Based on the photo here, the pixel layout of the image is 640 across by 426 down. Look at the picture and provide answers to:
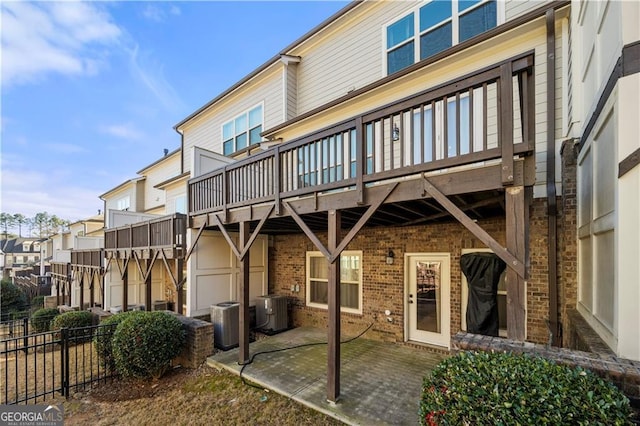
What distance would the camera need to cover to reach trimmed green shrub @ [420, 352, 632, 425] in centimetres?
204

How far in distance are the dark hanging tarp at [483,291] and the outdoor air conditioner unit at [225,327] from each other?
Answer: 536 centimetres

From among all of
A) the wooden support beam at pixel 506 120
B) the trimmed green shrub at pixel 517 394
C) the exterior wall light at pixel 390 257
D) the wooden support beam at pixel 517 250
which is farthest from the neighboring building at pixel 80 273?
the wooden support beam at pixel 506 120

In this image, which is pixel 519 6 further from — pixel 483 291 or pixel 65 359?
pixel 65 359

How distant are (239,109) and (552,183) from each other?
9.75 meters

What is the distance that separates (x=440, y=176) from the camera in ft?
11.7

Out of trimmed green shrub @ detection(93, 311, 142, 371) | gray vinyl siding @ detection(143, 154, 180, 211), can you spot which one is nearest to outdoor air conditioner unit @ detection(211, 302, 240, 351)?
trimmed green shrub @ detection(93, 311, 142, 371)

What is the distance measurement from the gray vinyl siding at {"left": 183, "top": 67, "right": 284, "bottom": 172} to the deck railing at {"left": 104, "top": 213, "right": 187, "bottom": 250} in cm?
267

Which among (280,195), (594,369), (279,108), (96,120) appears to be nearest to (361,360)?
(280,195)

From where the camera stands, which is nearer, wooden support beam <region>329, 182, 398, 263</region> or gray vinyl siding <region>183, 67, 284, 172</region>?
wooden support beam <region>329, 182, 398, 263</region>

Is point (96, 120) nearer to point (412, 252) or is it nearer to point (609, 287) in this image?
point (412, 252)

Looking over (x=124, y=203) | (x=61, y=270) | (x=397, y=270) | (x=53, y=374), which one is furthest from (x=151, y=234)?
(x=61, y=270)

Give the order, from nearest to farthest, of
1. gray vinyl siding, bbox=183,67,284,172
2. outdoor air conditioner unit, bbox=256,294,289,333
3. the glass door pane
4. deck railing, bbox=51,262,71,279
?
the glass door pane → outdoor air conditioner unit, bbox=256,294,289,333 → gray vinyl siding, bbox=183,67,284,172 → deck railing, bbox=51,262,71,279

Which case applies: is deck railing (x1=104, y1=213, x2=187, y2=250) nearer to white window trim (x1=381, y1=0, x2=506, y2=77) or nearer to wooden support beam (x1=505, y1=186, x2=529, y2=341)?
white window trim (x1=381, y1=0, x2=506, y2=77)

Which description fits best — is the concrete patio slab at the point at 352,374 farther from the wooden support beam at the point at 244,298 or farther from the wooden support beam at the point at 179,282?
the wooden support beam at the point at 179,282
